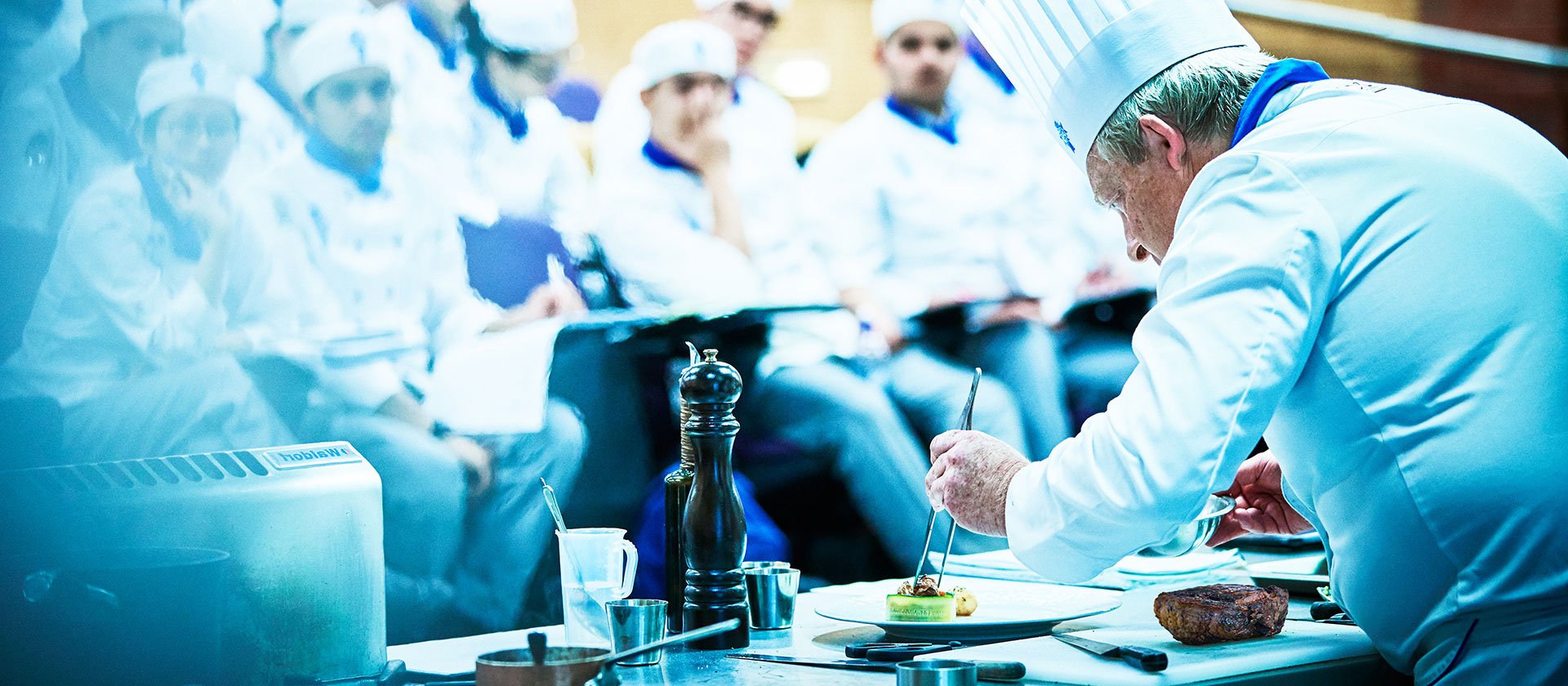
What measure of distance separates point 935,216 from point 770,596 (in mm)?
3065

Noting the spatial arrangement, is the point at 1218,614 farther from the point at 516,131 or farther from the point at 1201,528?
the point at 516,131

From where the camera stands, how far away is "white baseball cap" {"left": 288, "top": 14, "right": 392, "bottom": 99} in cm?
337

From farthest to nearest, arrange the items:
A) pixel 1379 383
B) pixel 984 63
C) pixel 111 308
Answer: pixel 984 63
pixel 111 308
pixel 1379 383

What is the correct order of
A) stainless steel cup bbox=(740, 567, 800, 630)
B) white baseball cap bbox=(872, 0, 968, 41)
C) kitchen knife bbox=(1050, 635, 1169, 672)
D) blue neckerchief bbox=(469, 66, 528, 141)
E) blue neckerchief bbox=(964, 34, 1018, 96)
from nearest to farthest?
kitchen knife bbox=(1050, 635, 1169, 672) < stainless steel cup bbox=(740, 567, 800, 630) < blue neckerchief bbox=(469, 66, 528, 141) < white baseball cap bbox=(872, 0, 968, 41) < blue neckerchief bbox=(964, 34, 1018, 96)

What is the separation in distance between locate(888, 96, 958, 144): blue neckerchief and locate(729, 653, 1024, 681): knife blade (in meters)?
3.35

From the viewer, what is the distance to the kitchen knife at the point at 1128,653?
3.81ft

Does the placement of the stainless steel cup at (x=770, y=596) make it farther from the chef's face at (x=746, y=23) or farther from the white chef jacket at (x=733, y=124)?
the chef's face at (x=746, y=23)

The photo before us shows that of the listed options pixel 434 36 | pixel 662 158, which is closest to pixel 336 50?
pixel 434 36

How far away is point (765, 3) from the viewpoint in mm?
4211

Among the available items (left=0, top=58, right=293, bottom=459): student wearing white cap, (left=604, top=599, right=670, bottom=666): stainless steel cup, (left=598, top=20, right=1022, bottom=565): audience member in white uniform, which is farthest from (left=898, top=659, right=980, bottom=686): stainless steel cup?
(left=598, top=20, right=1022, bottom=565): audience member in white uniform

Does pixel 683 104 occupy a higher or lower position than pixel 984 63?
lower

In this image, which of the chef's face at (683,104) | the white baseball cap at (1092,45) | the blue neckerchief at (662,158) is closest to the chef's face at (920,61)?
the chef's face at (683,104)

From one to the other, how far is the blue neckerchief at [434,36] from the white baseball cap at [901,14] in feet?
5.02

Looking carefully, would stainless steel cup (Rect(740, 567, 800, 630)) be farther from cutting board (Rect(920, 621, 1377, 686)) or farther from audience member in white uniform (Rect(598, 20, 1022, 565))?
audience member in white uniform (Rect(598, 20, 1022, 565))
